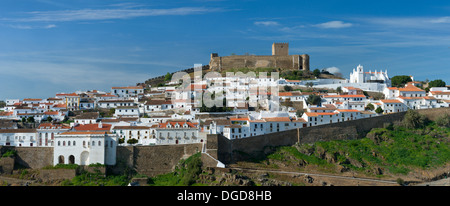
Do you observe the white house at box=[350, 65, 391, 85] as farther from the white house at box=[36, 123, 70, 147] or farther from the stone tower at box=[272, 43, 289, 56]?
the white house at box=[36, 123, 70, 147]

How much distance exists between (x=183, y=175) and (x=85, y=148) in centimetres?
707

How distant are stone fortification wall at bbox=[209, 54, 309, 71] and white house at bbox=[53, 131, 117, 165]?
132 feet

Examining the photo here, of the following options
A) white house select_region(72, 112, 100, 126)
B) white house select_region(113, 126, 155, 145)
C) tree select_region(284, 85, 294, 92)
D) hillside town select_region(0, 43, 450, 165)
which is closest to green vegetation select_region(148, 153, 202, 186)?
hillside town select_region(0, 43, 450, 165)

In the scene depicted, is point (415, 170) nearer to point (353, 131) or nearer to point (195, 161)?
point (353, 131)

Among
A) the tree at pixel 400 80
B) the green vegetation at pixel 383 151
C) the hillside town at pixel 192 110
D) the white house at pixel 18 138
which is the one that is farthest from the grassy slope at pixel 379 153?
the tree at pixel 400 80

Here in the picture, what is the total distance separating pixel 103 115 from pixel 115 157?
15.7m

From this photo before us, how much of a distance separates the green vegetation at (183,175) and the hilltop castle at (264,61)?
40422 millimetres

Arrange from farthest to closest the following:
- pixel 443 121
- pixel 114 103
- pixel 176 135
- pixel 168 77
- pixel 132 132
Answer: pixel 168 77
pixel 114 103
pixel 443 121
pixel 132 132
pixel 176 135

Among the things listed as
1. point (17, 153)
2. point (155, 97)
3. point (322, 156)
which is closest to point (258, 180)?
point (322, 156)

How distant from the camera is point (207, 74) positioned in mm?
67500

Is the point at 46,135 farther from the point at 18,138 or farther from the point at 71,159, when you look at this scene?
the point at 71,159

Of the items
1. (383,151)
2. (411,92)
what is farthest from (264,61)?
(383,151)

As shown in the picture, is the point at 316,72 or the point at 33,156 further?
the point at 316,72

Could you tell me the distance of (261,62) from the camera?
7344 cm
